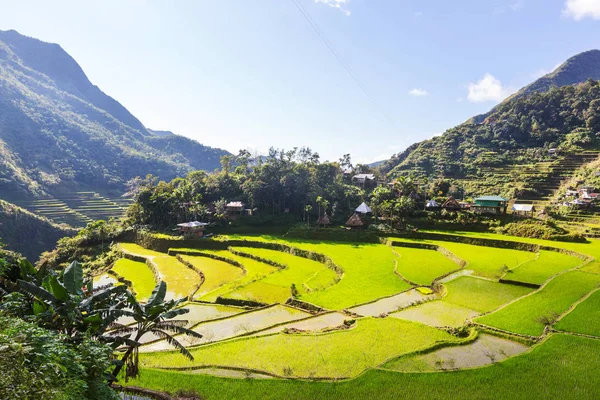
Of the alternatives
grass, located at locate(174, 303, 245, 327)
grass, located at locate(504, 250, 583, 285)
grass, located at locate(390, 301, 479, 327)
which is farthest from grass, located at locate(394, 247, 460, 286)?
grass, located at locate(174, 303, 245, 327)

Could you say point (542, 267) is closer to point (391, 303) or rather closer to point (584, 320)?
point (584, 320)

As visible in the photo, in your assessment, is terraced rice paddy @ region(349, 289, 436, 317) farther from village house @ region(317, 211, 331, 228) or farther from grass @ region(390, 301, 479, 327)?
village house @ region(317, 211, 331, 228)

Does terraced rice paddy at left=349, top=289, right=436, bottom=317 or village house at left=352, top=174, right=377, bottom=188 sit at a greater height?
village house at left=352, top=174, right=377, bottom=188

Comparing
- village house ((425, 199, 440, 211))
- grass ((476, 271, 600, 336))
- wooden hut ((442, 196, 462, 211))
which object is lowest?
grass ((476, 271, 600, 336))

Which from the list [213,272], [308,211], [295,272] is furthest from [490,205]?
[213,272]

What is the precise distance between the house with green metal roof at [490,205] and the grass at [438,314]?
26.5 metres

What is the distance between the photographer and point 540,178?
55.2 meters

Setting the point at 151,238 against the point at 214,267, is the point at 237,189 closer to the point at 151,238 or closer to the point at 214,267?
the point at 151,238

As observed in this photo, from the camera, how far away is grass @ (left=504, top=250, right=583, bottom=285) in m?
20.5

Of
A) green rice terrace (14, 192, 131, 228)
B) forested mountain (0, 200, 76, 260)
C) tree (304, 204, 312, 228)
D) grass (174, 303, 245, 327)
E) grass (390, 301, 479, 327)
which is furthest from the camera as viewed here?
green rice terrace (14, 192, 131, 228)

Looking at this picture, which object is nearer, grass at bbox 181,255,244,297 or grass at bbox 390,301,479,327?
grass at bbox 390,301,479,327

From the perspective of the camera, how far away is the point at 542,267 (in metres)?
22.7

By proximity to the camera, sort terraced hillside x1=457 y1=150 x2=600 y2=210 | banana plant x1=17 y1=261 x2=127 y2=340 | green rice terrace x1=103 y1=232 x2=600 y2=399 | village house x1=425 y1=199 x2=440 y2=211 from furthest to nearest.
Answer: terraced hillside x1=457 y1=150 x2=600 y2=210
village house x1=425 y1=199 x2=440 y2=211
green rice terrace x1=103 y1=232 x2=600 y2=399
banana plant x1=17 y1=261 x2=127 y2=340

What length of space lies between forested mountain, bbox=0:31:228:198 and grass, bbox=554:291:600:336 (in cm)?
8339
